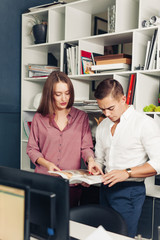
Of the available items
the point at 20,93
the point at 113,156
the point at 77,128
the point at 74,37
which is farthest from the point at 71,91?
the point at 20,93

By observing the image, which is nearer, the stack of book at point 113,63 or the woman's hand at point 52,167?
the woman's hand at point 52,167

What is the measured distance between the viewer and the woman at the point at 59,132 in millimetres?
2182

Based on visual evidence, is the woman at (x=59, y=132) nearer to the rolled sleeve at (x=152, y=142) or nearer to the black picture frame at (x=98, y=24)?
the rolled sleeve at (x=152, y=142)

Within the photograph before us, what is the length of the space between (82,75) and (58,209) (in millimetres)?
1773

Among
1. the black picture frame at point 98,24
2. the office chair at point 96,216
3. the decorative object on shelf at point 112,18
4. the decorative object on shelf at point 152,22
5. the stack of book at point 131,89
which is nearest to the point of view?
the office chair at point 96,216

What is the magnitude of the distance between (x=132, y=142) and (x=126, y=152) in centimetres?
8

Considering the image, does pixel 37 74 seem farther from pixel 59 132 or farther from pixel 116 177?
pixel 116 177

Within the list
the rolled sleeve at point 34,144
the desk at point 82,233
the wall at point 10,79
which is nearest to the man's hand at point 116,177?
the desk at point 82,233

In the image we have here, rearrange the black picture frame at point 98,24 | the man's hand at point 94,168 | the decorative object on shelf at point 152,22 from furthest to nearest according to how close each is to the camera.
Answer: the black picture frame at point 98,24 → the decorative object on shelf at point 152,22 → the man's hand at point 94,168

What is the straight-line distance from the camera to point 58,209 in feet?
4.00

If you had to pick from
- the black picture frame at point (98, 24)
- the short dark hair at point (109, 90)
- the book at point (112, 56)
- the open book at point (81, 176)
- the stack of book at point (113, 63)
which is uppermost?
the black picture frame at point (98, 24)

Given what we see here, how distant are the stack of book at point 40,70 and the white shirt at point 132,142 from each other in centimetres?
137

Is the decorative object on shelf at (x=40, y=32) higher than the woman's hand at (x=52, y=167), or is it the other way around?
the decorative object on shelf at (x=40, y=32)

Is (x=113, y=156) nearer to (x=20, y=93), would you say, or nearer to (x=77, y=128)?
(x=77, y=128)
